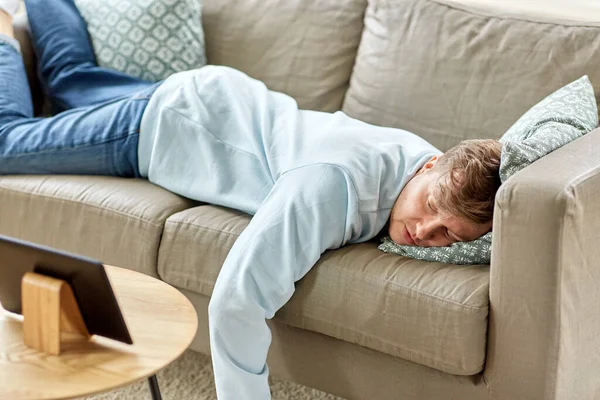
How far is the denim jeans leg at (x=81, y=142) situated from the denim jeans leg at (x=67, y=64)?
0.73ft

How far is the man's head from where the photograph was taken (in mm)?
1702

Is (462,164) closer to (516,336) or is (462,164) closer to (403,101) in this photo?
(516,336)

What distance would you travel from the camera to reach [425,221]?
5.79ft

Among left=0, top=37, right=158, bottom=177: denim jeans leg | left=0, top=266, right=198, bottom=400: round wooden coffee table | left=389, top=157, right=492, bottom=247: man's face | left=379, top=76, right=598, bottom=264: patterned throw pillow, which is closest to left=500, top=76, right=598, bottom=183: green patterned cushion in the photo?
left=379, top=76, right=598, bottom=264: patterned throw pillow

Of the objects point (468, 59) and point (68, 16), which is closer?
point (468, 59)

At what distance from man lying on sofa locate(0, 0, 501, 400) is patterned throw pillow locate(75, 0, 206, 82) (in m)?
0.05

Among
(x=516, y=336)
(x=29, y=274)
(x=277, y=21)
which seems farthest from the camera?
(x=277, y=21)

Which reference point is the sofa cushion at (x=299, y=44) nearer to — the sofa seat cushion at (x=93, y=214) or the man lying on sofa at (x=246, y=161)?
the man lying on sofa at (x=246, y=161)

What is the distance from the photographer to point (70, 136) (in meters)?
2.24

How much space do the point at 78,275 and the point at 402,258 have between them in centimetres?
66

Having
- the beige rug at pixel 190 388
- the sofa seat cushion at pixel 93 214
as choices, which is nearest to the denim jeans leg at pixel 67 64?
the sofa seat cushion at pixel 93 214

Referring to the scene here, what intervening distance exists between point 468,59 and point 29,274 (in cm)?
125

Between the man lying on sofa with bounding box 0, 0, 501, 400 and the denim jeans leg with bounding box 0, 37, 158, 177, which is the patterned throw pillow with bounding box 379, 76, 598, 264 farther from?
the denim jeans leg with bounding box 0, 37, 158, 177

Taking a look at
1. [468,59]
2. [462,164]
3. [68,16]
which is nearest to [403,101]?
[468,59]
